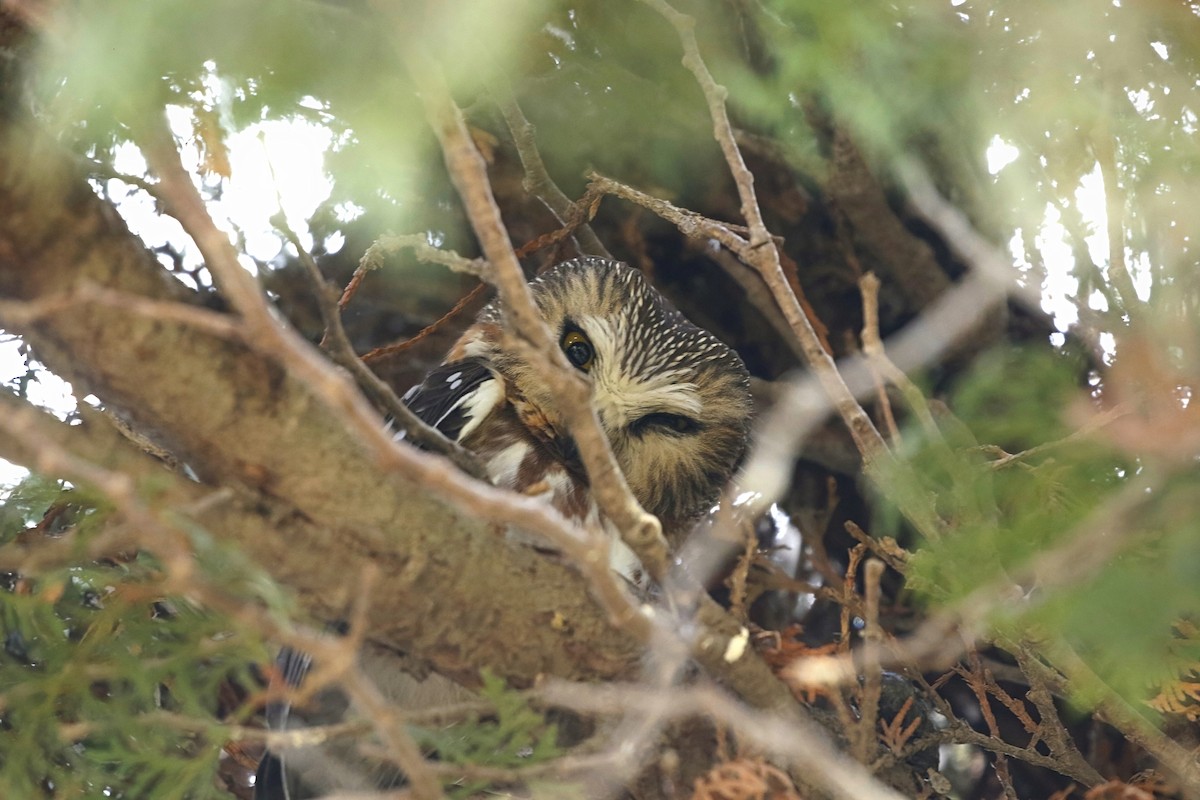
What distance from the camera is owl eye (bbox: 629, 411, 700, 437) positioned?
221 centimetres

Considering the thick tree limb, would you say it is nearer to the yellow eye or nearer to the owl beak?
the owl beak

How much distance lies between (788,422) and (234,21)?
0.84 meters

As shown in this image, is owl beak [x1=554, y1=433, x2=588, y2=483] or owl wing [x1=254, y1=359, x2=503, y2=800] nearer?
owl wing [x1=254, y1=359, x2=503, y2=800]

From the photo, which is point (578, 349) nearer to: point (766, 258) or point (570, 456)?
point (570, 456)

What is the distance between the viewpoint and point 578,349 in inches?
87.7

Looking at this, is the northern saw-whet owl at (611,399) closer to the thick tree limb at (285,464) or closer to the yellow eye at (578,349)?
the yellow eye at (578,349)

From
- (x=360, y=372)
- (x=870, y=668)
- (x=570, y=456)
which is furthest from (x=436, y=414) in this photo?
(x=870, y=668)

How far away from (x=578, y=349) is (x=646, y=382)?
152 mm

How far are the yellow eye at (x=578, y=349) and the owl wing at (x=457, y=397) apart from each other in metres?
0.16

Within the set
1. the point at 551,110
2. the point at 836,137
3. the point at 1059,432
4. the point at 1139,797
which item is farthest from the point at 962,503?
the point at 551,110

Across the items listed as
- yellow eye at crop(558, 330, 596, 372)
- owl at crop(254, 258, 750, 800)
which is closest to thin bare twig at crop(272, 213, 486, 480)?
owl at crop(254, 258, 750, 800)

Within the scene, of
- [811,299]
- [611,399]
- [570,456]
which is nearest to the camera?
[570,456]

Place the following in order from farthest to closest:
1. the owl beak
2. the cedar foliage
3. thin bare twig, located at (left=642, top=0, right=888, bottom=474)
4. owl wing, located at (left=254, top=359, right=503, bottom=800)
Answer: the owl beak, owl wing, located at (left=254, top=359, right=503, bottom=800), thin bare twig, located at (left=642, top=0, right=888, bottom=474), the cedar foliage

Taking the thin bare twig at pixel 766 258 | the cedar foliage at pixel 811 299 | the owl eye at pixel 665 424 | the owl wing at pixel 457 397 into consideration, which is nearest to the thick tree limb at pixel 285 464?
the cedar foliage at pixel 811 299
